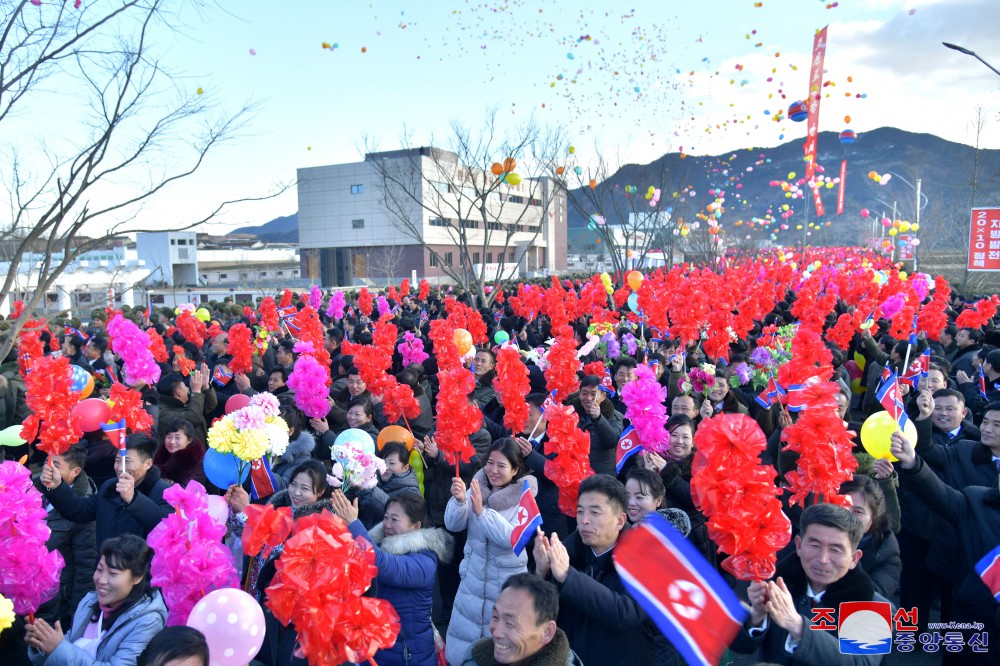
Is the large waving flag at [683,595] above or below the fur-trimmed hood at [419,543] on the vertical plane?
above

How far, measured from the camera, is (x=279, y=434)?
4195 millimetres

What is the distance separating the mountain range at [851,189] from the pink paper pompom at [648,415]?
1896cm

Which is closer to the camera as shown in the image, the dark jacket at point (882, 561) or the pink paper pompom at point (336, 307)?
the dark jacket at point (882, 561)

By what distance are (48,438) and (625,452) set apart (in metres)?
Answer: 4.02

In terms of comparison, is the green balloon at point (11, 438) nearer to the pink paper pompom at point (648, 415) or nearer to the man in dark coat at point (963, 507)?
the pink paper pompom at point (648, 415)

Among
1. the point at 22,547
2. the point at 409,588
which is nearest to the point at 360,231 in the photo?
the point at 22,547

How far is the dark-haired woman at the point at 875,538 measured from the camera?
323 cm

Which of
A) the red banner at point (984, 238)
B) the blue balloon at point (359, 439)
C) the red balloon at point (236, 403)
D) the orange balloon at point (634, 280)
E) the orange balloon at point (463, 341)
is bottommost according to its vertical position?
the red balloon at point (236, 403)

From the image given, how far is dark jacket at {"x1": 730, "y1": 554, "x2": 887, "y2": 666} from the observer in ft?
8.22

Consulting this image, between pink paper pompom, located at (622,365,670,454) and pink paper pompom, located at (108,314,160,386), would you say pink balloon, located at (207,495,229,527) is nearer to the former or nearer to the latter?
pink paper pompom, located at (622,365,670,454)

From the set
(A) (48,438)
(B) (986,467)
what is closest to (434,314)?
(A) (48,438)

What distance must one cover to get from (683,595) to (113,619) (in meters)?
2.49

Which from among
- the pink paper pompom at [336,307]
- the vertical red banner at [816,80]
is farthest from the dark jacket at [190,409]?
the vertical red banner at [816,80]

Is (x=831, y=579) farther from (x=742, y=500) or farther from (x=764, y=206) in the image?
(x=764, y=206)
